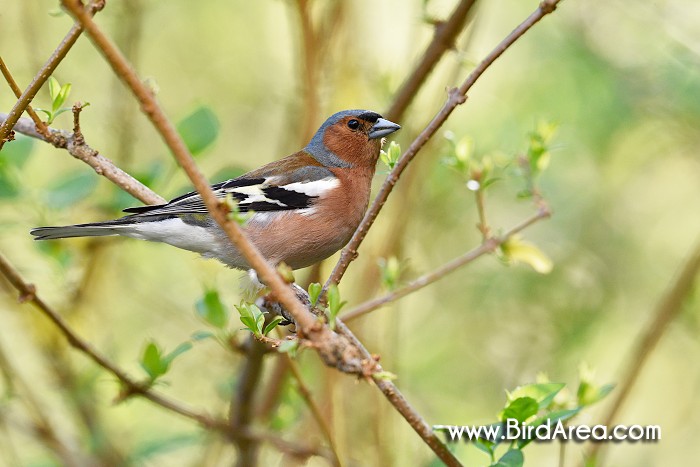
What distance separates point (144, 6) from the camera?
17.9 feet

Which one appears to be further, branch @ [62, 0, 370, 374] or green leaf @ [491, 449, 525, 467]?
green leaf @ [491, 449, 525, 467]

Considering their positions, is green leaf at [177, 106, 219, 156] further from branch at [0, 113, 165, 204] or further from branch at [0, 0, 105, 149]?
branch at [0, 0, 105, 149]

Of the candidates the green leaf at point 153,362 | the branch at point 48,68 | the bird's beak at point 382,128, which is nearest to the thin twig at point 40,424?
the green leaf at point 153,362

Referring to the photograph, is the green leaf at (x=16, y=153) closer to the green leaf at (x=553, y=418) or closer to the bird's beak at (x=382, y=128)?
the bird's beak at (x=382, y=128)

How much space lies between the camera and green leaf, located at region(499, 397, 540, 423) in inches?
98.5

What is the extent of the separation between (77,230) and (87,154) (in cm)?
86

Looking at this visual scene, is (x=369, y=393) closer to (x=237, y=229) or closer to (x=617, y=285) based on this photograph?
(x=617, y=285)

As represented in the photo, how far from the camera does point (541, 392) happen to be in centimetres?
259

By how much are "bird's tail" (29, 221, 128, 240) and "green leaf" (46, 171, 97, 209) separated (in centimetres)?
13

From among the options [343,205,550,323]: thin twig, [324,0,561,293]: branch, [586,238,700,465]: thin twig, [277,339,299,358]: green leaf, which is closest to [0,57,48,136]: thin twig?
[324,0,561,293]: branch

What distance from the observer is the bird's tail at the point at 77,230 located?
140 inches

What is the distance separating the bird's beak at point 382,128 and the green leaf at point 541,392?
178 centimetres

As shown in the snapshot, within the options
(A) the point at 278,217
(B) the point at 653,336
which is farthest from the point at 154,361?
(B) the point at 653,336

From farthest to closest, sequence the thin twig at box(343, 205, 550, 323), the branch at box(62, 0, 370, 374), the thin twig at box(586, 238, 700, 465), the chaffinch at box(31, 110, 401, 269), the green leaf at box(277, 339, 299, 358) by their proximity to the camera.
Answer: the chaffinch at box(31, 110, 401, 269) < the thin twig at box(586, 238, 700, 465) < the thin twig at box(343, 205, 550, 323) < the green leaf at box(277, 339, 299, 358) < the branch at box(62, 0, 370, 374)
